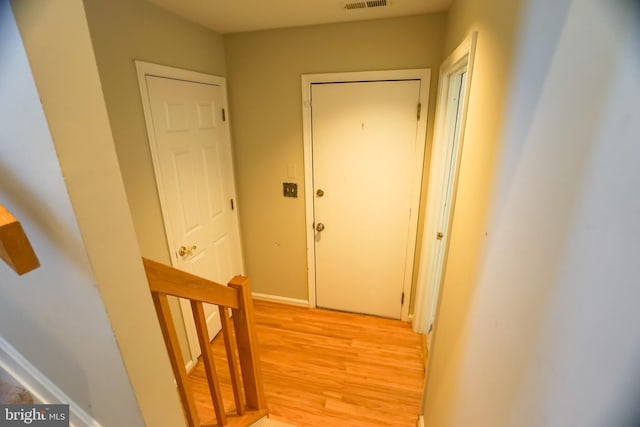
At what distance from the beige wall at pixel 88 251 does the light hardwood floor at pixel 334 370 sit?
4.45ft

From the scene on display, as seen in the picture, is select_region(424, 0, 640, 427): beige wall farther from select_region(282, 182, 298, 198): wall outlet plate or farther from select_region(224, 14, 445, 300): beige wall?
select_region(282, 182, 298, 198): wall outlet plate

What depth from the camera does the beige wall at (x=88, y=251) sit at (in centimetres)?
44

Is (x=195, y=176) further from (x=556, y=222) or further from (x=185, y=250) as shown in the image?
(x=556, y=222)

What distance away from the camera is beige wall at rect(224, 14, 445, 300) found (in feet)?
6.44

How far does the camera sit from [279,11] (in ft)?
5.78

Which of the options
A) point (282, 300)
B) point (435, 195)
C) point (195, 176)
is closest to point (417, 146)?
point (435, 195)

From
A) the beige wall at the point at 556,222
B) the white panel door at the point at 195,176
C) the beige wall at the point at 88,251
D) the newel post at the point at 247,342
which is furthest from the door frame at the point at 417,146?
the beige wall at the point at 88,251

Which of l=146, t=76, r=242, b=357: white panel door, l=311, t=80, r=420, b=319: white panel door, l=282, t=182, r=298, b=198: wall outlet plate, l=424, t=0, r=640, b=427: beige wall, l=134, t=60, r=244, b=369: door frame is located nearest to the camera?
l=424, t=0, r=640, b=427: beige wall

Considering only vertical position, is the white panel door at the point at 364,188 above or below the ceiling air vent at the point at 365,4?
below

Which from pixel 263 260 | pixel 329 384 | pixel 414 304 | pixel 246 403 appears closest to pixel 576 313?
pixel 246 403

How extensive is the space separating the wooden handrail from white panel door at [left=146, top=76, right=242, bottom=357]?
145 cm

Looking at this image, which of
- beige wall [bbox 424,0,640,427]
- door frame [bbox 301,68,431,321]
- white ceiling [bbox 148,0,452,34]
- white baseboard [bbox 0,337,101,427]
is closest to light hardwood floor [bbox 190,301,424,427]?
door frame [bbox 301,68,431,321]

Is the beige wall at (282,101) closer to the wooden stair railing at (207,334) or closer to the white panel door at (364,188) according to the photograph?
the white panel door at (364,188)

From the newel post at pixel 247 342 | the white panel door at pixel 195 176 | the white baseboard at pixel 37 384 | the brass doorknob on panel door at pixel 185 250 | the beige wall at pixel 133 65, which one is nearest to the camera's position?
the white baseboard at pixel 37 384
